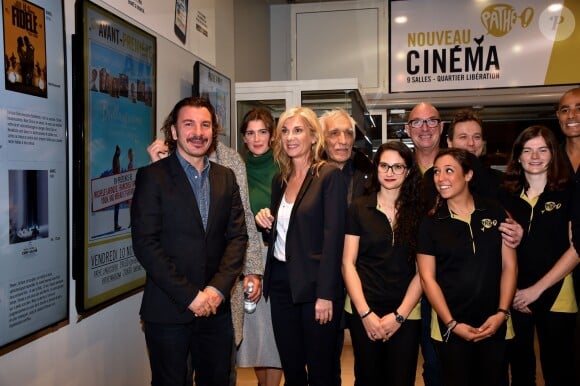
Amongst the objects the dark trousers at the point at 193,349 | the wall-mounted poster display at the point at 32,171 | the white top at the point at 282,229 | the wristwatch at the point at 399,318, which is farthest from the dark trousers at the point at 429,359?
the wall-mounted poster display at the point at 32,171

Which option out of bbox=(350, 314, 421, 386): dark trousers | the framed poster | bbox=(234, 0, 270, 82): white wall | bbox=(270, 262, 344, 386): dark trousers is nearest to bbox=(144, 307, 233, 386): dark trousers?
bbox=(270, 262, 344, 386): dark trousers

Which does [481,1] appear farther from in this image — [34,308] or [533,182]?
[34,308]

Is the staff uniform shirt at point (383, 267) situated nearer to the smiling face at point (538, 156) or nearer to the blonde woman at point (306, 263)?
the blonde woman at point (306, 263)

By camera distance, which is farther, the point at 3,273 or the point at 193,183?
the point at 193,183

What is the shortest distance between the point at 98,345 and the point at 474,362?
170 centimetres

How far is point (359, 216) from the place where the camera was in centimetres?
221

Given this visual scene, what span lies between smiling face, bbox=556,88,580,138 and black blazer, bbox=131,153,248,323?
6.20ft

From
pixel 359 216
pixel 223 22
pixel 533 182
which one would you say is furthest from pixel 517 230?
pixel 223 22

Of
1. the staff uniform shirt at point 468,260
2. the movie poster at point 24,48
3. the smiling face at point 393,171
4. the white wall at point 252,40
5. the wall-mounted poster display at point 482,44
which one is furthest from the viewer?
the wall-mounted poster display at point 482,44

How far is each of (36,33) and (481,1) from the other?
552cm

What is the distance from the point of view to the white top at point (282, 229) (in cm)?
227

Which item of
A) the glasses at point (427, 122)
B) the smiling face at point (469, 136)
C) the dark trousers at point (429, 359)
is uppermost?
the glasses at point (427, 122)

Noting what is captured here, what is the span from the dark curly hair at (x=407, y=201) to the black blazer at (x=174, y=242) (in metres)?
0.72

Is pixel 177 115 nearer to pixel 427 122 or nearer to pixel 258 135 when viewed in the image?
pixel 258 135
